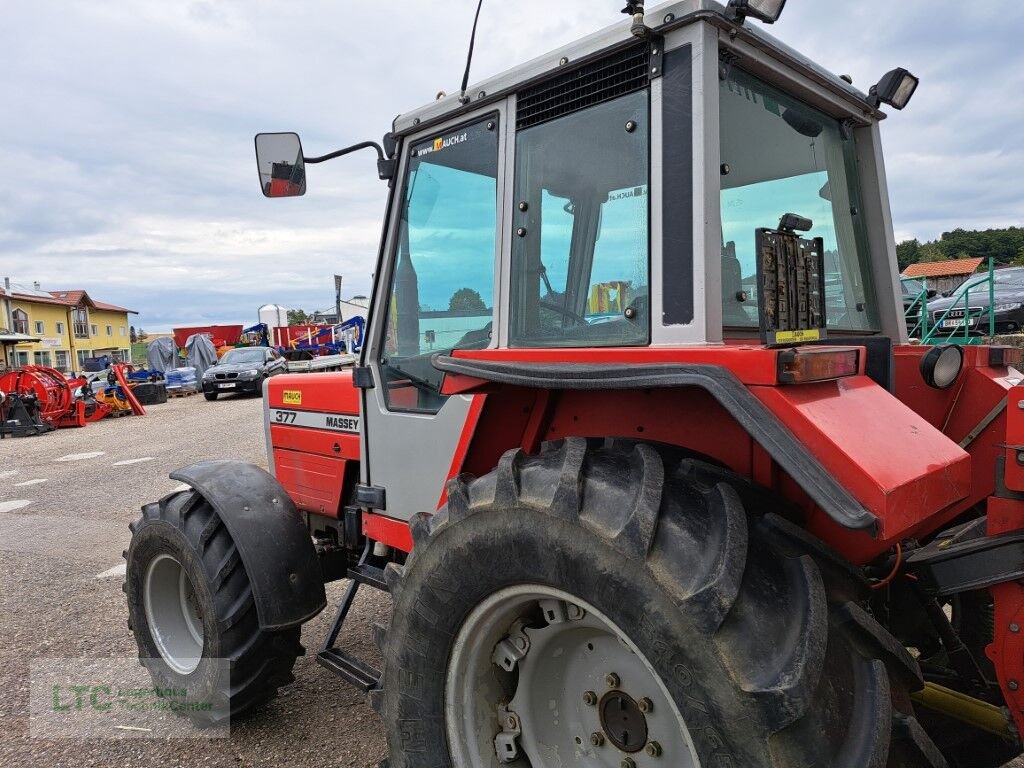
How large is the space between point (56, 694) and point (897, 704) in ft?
12.6

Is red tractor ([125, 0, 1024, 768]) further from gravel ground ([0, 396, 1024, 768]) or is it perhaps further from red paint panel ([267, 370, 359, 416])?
gravel ground ([0, 396, 1024, 768])

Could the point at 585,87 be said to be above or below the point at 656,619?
above

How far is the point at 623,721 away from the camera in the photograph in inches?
70.6

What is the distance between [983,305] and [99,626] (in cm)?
1221

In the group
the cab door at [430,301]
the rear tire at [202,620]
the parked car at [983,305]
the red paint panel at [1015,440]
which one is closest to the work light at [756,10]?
the cab door at [430,301]

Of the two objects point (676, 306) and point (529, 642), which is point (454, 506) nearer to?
point (529, 642)

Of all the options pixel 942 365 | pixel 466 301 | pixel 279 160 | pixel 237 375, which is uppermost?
pixel 279 160

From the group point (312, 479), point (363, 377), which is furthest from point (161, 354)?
point (363, 377)

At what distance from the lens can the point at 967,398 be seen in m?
2.37

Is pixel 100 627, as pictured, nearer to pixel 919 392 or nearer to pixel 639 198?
pixel 639 198

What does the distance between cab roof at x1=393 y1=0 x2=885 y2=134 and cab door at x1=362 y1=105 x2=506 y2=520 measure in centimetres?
7

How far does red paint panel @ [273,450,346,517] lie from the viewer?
3178mm

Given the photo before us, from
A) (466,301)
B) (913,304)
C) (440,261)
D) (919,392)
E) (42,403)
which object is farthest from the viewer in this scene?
(42,403)

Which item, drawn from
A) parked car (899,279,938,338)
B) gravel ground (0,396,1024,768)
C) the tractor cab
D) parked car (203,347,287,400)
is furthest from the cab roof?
parked car (203,347,287,400)
